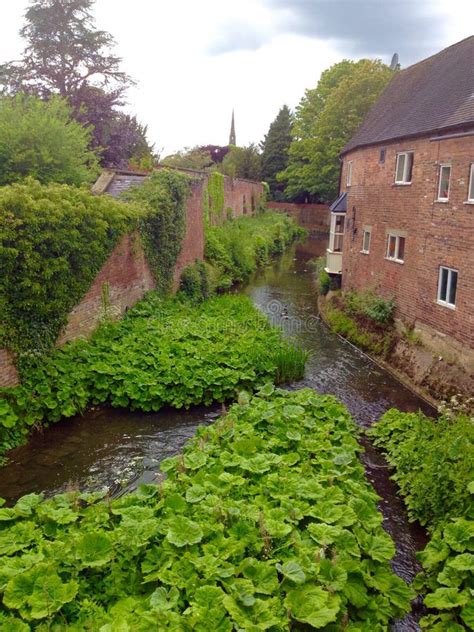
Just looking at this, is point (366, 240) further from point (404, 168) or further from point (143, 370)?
point (143, 370)

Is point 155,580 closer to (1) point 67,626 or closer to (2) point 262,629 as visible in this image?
(1) point 67,626

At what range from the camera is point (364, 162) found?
66.1 feet

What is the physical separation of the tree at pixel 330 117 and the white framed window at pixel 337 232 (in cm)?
2024

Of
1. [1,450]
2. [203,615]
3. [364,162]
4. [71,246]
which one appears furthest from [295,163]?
[203,615]

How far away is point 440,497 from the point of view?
7715mm

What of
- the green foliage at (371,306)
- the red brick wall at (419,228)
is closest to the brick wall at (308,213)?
the red brick wall at (419,228)

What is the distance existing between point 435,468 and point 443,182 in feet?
29.6

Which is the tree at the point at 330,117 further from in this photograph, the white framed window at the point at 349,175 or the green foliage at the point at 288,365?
the green foliage at the point at 288,365

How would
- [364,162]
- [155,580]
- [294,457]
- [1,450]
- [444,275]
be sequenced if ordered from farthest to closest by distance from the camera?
1. [364,162]
2. [444,275]
3. [1,450]
4. [294,457]
5. [155,580]

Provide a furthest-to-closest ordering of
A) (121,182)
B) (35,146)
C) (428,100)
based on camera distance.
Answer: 1. (121,182)
2. (428,100)
3. (35,146)

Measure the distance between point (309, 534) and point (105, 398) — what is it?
639cm

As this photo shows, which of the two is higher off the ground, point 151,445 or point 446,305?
point 446,305

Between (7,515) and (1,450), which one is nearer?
(7,515)

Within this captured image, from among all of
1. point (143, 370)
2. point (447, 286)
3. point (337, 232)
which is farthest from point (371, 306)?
point (143, 370)
